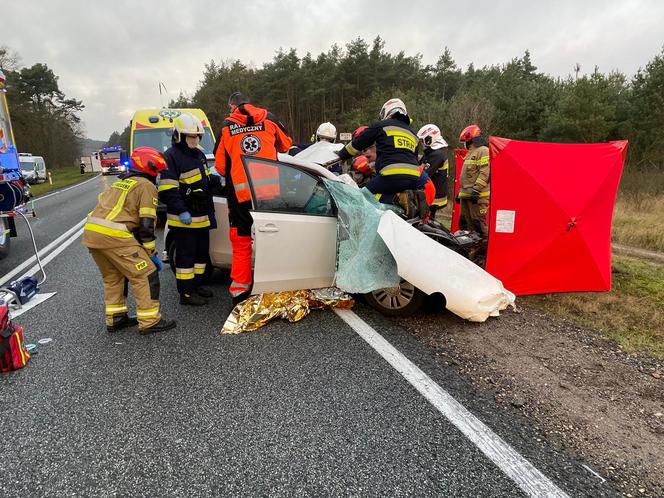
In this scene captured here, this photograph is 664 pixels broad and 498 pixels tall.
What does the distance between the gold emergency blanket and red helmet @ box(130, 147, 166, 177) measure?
56.6 inches

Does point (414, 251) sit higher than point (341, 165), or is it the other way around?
point (341, 165)

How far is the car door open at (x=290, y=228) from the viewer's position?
12.2ft

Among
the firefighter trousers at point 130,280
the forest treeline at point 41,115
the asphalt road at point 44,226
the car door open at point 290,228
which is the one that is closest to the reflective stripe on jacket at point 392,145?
the car door open at point 290,228

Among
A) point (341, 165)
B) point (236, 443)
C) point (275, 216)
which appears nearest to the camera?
point (236, 443)

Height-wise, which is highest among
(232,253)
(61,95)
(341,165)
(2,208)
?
(61,95)

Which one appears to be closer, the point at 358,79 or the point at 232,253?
the point at 232,253

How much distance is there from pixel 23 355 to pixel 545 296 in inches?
190

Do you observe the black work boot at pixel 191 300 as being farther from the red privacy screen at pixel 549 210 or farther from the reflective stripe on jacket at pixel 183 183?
the red privacy screen at pixel 549 210

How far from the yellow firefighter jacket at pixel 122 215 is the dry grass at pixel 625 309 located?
381 cm

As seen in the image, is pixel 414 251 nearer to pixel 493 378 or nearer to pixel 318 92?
pixel 493 378

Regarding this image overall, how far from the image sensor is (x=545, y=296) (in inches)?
176

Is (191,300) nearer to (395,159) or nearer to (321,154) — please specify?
(321,154)

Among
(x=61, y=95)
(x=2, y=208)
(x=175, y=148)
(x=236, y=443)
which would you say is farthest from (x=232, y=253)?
(x=61, y=95)

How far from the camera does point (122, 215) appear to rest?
11.6 feet
